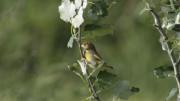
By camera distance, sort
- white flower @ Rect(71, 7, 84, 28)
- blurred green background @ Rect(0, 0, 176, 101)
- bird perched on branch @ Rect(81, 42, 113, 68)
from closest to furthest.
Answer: white flower @ Rect(71, 7, 84, 28), bird perched on branch @ Rect(81, 42, 113, 68), blurred green background @ Rect(0, 0, 176, 101)

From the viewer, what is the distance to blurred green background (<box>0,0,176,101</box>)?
4.33 metres

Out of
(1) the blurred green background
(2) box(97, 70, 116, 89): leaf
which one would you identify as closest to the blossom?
(2) box(97, 70, 116, 89): leaf

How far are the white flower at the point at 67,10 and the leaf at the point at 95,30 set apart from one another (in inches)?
1.6

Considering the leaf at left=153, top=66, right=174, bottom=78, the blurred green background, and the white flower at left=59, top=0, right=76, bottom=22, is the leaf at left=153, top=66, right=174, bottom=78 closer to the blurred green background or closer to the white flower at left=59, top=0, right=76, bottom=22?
the white flower at left=59, top=0, right=76, bottom=22

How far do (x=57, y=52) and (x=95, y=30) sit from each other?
4.13m

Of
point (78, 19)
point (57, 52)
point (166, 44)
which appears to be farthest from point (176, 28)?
point (57, 52)

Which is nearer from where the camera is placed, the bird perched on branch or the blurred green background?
the bird perched on branch

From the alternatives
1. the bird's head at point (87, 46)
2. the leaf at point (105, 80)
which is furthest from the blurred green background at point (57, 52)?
the leaf at point (105, 80)

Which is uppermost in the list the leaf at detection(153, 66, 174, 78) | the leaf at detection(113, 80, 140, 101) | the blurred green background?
the leaf at detection(153, 66, 174, 78)

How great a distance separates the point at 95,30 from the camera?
43.1 inches

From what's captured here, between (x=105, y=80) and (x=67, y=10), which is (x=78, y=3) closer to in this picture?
(x=67, y=10)

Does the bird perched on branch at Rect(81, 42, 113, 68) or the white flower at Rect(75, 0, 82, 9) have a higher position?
the white flower at Rect(75, 0, 82, 9)

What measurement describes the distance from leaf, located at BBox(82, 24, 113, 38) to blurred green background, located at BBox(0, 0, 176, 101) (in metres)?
2.77

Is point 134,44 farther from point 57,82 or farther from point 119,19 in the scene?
point 57,82
